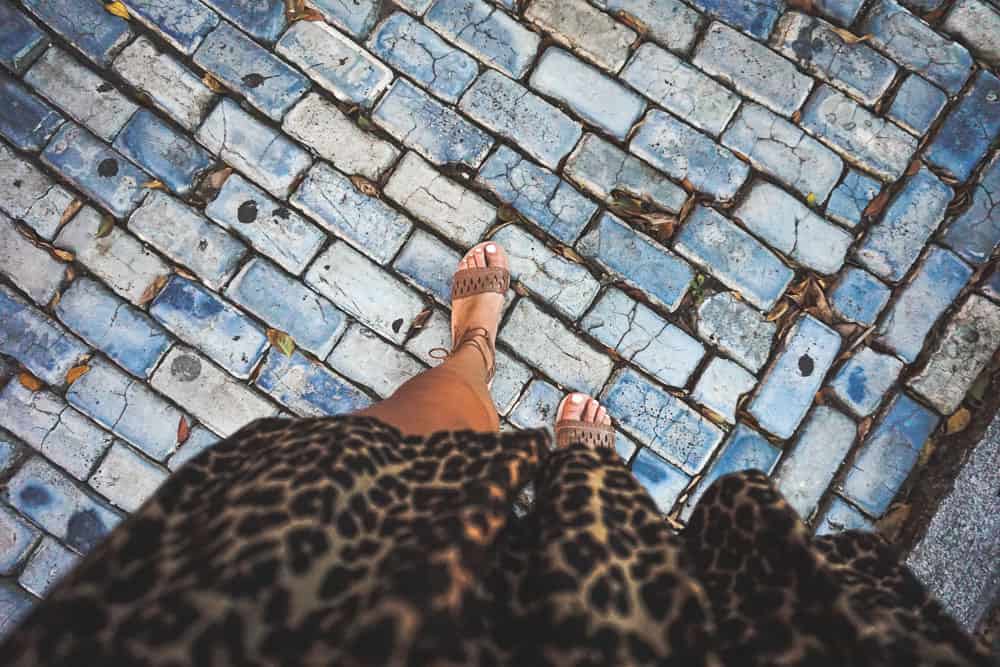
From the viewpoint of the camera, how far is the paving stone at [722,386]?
2.57 metres

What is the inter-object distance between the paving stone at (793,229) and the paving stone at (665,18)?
711 millimetres

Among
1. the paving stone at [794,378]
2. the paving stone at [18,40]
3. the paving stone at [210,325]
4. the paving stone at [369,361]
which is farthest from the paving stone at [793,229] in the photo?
the paving stone at [18,40]

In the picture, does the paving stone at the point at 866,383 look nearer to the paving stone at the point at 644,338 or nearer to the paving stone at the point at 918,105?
the paving stone at the point at 644,338

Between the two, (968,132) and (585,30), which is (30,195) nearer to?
(585,30)

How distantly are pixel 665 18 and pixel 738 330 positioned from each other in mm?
1388

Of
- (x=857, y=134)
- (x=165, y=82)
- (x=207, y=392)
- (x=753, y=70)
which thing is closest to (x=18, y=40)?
(x=165, y=82)

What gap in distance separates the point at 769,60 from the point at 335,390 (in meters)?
2.33

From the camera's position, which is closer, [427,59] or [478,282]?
[478,282]

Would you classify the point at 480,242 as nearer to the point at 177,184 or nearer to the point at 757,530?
the point at 177,184

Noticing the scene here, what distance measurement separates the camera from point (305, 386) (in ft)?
8.39

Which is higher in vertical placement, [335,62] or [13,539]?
[335,62]

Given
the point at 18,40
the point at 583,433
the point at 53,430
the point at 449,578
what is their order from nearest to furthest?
1. the point at 449,578
2. the point at 583,433
3. the point at 53,430
4. the point at 18,40

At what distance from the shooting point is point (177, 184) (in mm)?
2602

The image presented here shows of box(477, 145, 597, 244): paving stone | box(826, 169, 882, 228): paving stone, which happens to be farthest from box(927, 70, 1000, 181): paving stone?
box(477, 145, 597, 244): paving stone
